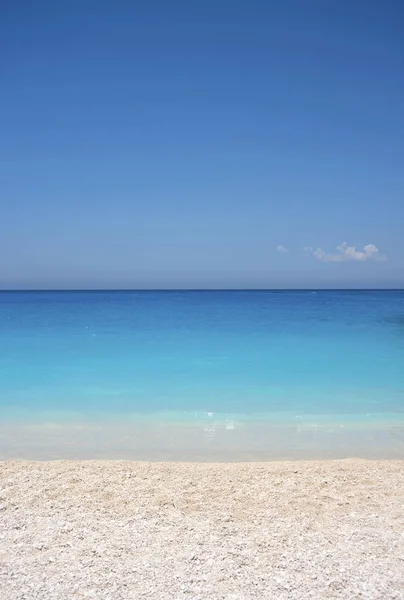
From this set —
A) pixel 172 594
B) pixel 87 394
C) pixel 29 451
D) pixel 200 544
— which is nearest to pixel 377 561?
pixel 200 544

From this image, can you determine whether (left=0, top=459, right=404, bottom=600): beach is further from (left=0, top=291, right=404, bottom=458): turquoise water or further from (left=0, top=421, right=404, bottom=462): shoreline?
(left=0, top=291, right=404, bottom=458): turquoise water

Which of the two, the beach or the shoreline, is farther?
the shoreline

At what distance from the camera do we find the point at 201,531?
3381 mm

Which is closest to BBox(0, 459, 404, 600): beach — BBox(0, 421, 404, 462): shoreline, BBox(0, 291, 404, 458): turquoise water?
BBox(0, 421, 404, 462): shoreline

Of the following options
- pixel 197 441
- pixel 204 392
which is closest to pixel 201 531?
pixel 197 441

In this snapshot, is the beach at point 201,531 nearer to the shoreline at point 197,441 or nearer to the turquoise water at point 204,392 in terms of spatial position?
the shoreline at point 197,441

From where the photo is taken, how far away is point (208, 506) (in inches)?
152

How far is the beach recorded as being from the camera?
2744 mm

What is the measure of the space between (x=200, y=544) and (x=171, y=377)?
6.85 meters

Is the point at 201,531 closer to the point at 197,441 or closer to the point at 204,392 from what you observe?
the point at 197,441

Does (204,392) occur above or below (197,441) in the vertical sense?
above

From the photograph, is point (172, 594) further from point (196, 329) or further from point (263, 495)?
point (196, 329)

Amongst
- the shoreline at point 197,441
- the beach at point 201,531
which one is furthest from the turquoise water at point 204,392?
the beach at point 201,531

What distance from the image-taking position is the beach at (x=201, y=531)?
2.74 m
